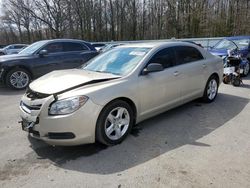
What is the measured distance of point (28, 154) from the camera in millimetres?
3557

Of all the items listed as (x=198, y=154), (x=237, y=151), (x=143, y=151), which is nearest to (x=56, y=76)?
(x=143, y=151)

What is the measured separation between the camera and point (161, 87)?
4320 millimetres

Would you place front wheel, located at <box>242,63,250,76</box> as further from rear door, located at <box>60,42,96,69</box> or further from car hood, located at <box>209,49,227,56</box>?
rear door, located at <box>60,42,96,69</box>

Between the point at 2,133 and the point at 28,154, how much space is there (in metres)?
1.17

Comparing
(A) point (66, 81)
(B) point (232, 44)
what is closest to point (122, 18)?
(B) point (232, 44)

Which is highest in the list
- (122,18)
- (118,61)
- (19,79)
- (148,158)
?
(122,18)

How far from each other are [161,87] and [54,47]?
19.0 ft

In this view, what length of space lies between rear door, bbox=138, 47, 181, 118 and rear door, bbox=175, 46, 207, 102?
190mm

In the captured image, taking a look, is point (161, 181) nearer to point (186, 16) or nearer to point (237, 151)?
point (237, 151)

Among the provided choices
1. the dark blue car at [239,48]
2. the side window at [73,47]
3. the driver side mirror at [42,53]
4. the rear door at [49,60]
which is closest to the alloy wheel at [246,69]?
the dark blue car at [239,48]

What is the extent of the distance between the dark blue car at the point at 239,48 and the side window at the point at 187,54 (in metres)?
4.04

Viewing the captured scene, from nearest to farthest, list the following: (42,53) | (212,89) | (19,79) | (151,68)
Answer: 1. (151,68)
2. (212,89)
3. (19,79)
4. (42,53)

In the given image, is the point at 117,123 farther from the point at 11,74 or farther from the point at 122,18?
the point at 122,18

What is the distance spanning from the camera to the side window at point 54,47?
8680 millimetres
